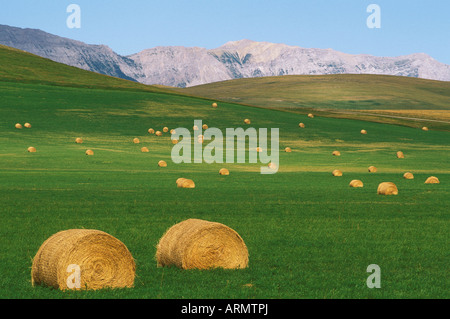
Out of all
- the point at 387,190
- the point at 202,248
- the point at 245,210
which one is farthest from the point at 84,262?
the point at 387,190

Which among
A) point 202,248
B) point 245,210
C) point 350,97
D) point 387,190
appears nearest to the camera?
point 202,248

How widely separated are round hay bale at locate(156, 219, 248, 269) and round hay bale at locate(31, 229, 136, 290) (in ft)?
5.64

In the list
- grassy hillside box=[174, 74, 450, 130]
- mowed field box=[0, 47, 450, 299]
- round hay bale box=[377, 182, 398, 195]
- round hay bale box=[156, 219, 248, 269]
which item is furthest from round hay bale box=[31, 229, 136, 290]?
grassy hillside box=[174, 74, 450, 130]

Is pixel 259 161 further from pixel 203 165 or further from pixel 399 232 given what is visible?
pixel 399 232

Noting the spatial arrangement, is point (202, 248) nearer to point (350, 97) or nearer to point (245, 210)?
point (245, 210)

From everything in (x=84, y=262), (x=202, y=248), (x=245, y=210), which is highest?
(x=84, y=262)

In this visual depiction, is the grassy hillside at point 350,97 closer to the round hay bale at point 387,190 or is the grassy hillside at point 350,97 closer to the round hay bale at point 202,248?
the round hay bale at point 387,190

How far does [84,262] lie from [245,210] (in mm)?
12994

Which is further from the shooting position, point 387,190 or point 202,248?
point 387,190

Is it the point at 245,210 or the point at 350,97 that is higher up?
the point at 350,97

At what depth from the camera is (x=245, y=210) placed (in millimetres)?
24719

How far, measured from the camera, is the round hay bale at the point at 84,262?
12070 mm

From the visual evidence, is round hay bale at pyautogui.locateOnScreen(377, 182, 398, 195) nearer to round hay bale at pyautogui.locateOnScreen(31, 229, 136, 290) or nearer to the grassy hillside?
round hay bale at pyautogui.locateOnScreen(31, 229, 136, 290)
